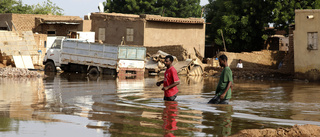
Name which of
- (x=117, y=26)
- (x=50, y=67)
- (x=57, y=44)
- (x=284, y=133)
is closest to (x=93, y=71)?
(x=57, y=44)

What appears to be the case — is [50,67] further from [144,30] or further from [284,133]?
[284,133]

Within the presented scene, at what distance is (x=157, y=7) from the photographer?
60.5 meters

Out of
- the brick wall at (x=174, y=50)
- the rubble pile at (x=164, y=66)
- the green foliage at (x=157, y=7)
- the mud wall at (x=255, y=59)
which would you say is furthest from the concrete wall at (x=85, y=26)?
the green foliage at (x=157, y=7)

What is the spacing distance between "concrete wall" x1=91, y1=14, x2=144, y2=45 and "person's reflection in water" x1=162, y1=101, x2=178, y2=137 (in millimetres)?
25985

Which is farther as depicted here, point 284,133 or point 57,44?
point 57,44

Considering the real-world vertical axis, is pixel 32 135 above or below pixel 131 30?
below

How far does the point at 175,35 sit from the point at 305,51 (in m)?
12.9

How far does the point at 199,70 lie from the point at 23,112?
2561 centimetres

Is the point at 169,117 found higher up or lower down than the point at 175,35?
lower down

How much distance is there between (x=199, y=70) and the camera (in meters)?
34.7

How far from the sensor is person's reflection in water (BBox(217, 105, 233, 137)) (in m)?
7.76

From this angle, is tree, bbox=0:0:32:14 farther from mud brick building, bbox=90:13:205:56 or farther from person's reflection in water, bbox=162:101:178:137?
person's reflection in water, bbox=162:101:178:137

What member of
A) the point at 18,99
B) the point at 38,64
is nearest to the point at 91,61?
the point at 38,64

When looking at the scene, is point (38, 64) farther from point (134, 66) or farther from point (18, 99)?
point (18, 99)
